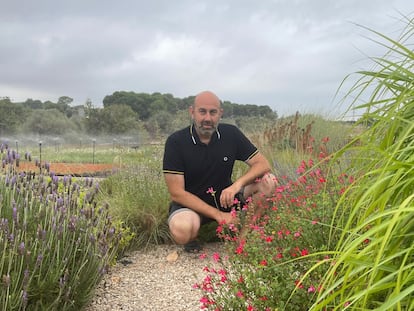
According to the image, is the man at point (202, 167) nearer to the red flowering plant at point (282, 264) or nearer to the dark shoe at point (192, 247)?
the dark shoe at point (192, 247)

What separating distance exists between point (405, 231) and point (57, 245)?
76.1 inches

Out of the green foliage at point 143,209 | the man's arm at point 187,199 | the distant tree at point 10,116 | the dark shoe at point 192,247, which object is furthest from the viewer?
the distant tree at point 10,116

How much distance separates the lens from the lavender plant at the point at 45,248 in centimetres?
243

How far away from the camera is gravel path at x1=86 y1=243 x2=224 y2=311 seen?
3.18 m

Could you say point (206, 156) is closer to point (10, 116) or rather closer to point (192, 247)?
point (192, 247)

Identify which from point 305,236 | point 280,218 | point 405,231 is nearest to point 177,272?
point 280,218

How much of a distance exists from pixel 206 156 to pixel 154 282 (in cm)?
125

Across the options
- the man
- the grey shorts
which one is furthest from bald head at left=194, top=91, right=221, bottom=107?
the grey shorts

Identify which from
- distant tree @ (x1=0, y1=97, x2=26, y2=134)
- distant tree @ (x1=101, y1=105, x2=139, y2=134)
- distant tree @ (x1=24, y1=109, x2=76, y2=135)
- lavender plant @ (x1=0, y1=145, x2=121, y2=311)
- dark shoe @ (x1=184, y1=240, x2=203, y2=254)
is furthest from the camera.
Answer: distant tree @ (x1=24, y1=109, x2=76, y2=135)

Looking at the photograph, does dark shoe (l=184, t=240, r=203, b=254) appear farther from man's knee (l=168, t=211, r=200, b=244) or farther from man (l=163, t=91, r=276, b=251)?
man's knee (l=168, t=211, r=200, b=244)

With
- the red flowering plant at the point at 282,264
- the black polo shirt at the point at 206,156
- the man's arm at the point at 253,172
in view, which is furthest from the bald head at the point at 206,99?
the red flowering plant at the point at 282,264

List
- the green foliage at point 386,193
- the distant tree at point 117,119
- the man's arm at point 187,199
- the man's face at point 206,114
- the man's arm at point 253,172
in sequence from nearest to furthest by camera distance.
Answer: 1. the green foliage at point 386,193
2. the man's arm at point 187,199
3. the man's arm at point 253,172
4. the man's face at point 206,114
5. the distant tree at point 117,119

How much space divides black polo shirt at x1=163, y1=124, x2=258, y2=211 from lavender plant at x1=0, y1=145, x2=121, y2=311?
1.15m

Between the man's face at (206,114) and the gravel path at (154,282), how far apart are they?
111 centimetres
